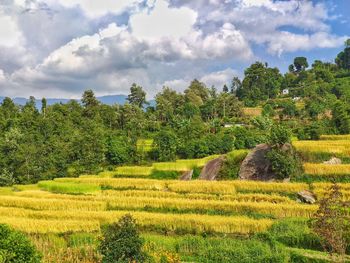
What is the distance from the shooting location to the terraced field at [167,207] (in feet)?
71.9

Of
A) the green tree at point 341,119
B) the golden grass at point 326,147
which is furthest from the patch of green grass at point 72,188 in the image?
the green tree at point 341,119

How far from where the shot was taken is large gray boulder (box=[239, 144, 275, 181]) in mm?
40000

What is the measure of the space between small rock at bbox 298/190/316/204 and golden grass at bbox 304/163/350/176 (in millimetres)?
5789

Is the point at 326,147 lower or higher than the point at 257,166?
higher

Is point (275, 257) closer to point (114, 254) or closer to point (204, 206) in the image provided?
point (114, 254)

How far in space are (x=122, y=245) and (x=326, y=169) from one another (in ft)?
91.9

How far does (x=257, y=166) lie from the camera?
40.8m

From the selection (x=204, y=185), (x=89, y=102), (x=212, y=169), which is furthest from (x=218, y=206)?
(x=89, y=102)

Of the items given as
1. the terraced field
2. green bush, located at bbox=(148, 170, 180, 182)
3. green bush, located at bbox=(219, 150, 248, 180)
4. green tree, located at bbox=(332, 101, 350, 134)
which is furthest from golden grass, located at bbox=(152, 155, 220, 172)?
green tree, located at bbox=(332, 101, 350, 134)

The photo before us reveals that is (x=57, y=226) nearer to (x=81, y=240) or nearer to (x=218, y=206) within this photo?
(x=81, y=240)

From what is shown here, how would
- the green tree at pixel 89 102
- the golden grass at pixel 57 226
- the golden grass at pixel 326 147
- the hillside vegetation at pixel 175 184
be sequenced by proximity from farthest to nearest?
the green tree at pixel 89 102
the golden grass at pixel 326 147
the golden grass at pixel 57 226
the hillside vegetation at pixel 175 184

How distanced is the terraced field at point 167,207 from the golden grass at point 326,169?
8 cm

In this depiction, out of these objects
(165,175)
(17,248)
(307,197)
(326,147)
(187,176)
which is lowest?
(307,197)

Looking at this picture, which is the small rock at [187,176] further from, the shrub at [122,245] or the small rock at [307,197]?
the shrub at [122,245]
